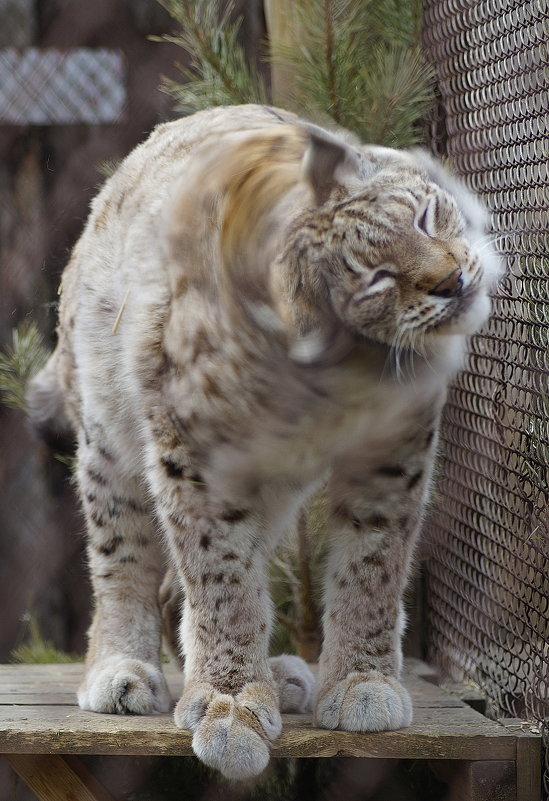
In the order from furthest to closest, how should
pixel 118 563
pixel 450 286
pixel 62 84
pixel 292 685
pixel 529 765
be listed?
pixel 62 84 → pixel 118 563 → pixel 292 685 → pixel 529 765 → pixel 450 286

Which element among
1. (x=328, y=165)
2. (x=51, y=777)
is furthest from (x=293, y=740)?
(x=328, y=165)

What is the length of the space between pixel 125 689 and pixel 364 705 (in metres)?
0.57

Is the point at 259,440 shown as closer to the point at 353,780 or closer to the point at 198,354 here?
the point at 198,354

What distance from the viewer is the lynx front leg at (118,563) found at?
2.76 meters

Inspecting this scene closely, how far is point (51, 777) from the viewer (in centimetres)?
254

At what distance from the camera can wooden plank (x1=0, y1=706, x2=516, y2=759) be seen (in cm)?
235

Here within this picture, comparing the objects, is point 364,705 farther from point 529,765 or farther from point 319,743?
point 529,765

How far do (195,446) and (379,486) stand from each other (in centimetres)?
39

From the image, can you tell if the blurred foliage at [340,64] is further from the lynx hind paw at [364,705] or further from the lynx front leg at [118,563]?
the lynx hind paw at [364,705]

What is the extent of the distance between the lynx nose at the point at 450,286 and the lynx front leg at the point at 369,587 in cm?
55

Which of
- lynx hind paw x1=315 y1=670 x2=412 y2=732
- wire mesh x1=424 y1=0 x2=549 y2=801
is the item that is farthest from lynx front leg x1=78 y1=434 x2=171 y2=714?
wire mesh x1=424 y1=0 x2=549 y2=801

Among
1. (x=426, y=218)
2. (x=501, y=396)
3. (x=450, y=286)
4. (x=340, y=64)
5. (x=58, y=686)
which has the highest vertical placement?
(x=340, y=64)

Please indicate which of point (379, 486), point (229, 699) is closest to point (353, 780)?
point (229, 699)

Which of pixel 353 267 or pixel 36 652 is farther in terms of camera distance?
pixel 36 652
